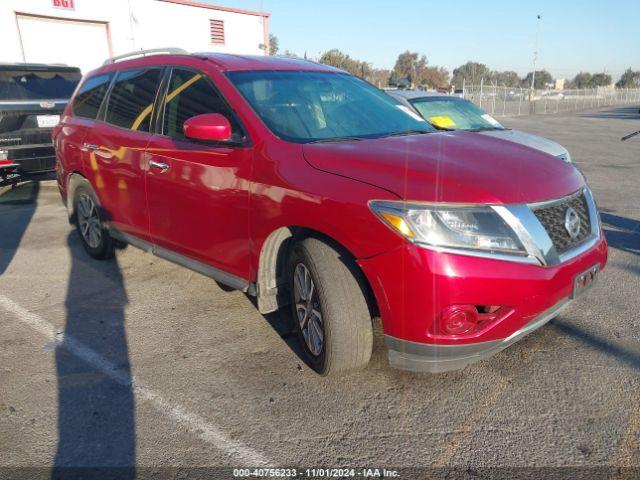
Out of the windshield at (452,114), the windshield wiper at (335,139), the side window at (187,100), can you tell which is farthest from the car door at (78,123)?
the windshield at (452,114)

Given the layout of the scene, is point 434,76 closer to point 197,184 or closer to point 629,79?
point 629,79

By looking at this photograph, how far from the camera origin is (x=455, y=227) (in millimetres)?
2463

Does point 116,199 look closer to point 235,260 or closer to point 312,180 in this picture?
point 235,260

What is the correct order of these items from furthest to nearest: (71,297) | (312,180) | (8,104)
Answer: (8,104) < (71,297) < (312,180)

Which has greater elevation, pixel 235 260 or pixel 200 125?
pixel 200 125

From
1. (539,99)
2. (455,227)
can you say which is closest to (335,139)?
(455,227)

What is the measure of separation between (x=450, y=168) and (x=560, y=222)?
2.15 feet

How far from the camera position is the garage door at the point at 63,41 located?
15382 millimetres

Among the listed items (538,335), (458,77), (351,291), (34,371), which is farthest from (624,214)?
(458,77)

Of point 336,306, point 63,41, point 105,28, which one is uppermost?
point 105,28

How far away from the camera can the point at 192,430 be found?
2650 mm

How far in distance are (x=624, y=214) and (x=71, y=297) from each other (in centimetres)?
660

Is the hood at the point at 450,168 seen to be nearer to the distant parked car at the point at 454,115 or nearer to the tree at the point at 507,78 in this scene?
the distant parked car at the point at 454,115

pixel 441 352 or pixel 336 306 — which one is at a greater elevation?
pixel 336 306
